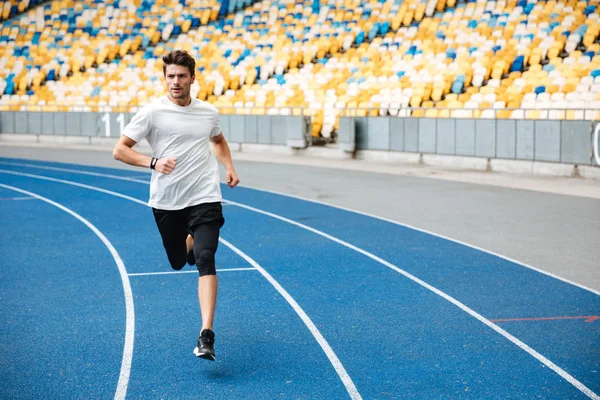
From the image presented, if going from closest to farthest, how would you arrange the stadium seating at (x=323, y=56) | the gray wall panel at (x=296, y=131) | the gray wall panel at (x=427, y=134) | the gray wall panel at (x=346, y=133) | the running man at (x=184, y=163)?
the running man at (x=184, y=163)
the gray wall panel at (x=427, y=134)
the stadium seating at (x=323, y=56)
the gray wall panel at (x=346, y=133)
the gray wall panel at (x=296, y=131)

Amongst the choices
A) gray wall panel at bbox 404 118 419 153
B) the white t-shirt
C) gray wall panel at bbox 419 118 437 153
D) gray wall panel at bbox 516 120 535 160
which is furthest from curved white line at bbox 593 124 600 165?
the white t-shirt

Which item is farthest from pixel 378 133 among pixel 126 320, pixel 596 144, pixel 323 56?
pixel 126 320

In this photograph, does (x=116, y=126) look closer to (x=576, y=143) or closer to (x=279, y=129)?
(x=279, y=129)

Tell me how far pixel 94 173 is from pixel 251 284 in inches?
515

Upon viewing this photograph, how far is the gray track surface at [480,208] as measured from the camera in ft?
32.8

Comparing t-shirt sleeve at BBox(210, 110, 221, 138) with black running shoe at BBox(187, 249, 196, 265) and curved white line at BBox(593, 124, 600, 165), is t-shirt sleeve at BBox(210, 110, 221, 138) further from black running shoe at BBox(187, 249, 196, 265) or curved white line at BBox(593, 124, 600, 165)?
curved white line at BBox(593, 124, 600, 165)

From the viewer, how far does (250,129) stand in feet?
86.9

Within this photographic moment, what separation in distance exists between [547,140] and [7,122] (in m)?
22.2

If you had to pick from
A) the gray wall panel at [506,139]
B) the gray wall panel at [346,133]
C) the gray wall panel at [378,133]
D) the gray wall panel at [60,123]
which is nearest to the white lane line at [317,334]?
the gray wall panel at [506,139]

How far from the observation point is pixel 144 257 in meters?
9.91

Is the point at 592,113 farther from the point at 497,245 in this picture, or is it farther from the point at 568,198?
the point at 497,245

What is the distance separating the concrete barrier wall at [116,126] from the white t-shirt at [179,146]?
18.8 metres

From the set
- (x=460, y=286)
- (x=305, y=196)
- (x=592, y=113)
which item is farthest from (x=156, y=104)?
(x=592, y=113)

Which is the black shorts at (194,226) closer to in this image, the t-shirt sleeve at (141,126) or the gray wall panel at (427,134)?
the t-shirt sleeve at (141,126)
